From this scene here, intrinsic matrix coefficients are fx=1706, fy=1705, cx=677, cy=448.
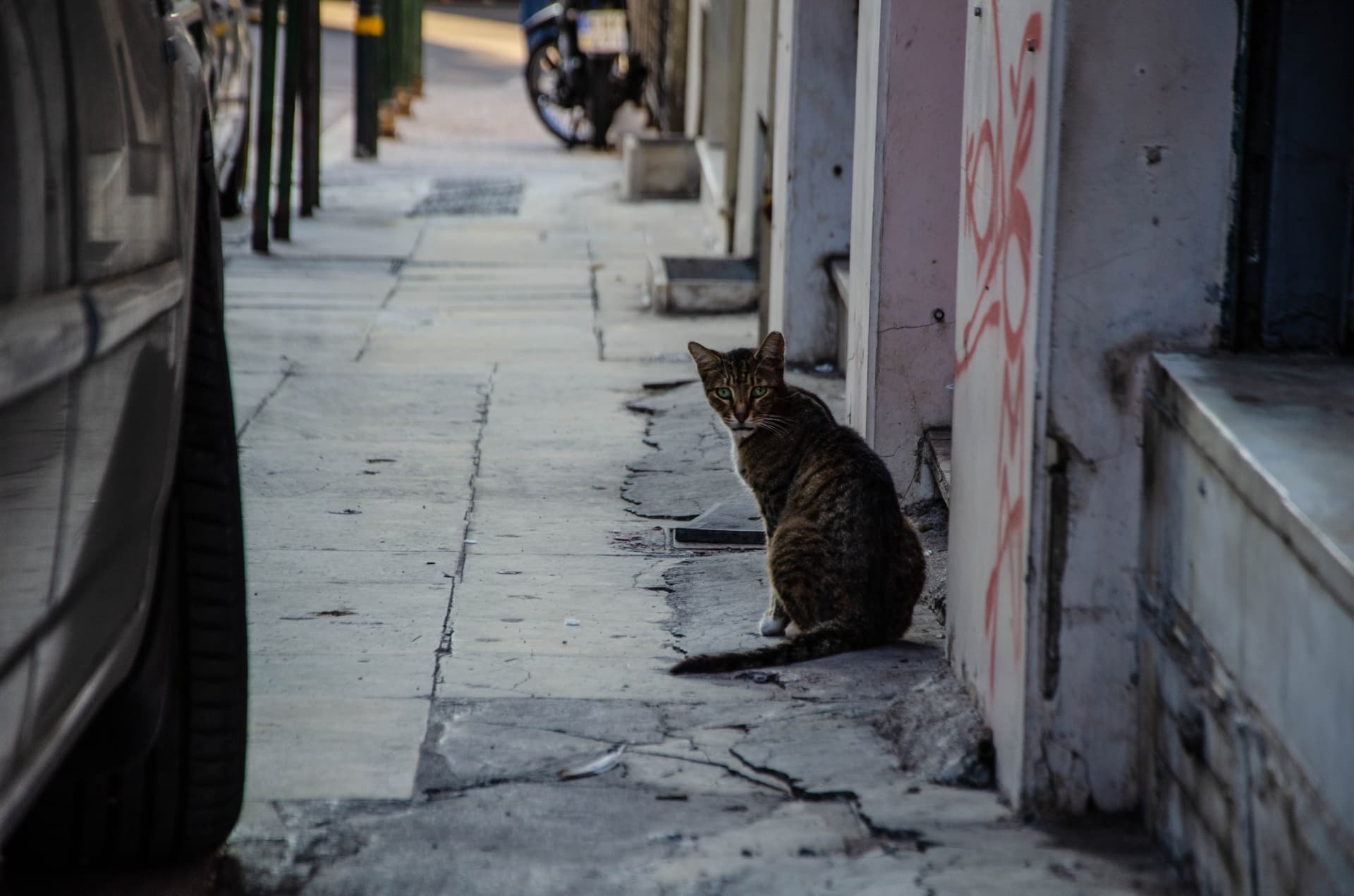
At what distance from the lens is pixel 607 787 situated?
3408 millimetres

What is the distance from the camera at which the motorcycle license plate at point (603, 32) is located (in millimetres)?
18500

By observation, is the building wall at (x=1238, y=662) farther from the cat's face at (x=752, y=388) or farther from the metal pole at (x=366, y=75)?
the metal pole at (x=366, y=75)

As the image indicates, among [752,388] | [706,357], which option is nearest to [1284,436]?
[752,388]

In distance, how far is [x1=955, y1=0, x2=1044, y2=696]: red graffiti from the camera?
318 cm

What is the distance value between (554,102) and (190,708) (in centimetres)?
1676

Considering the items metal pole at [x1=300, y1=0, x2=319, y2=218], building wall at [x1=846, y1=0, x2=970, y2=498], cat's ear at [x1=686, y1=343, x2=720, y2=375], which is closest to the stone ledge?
cat's ear at [x1=686, y1=343, x2=720, y2=375]

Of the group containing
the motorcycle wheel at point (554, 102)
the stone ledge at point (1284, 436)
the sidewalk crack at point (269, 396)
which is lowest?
the sidewalk crack at point (269, 396)

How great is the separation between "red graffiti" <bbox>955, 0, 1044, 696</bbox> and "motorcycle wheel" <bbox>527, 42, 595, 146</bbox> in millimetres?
15779

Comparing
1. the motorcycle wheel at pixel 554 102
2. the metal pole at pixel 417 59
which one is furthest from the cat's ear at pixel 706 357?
the metal pole at pixel 417 59

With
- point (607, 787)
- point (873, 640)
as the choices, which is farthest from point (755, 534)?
point (607, 787)

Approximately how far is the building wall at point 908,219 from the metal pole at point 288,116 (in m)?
6.90

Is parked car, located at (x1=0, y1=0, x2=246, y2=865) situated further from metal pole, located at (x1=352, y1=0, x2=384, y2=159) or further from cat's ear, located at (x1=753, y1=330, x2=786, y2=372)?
metal pole, located at (x1=352, y1=0, x2=384, y2=159)

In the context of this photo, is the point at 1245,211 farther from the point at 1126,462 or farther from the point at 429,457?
the point at 429,457

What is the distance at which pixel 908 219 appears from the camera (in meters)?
5.48
